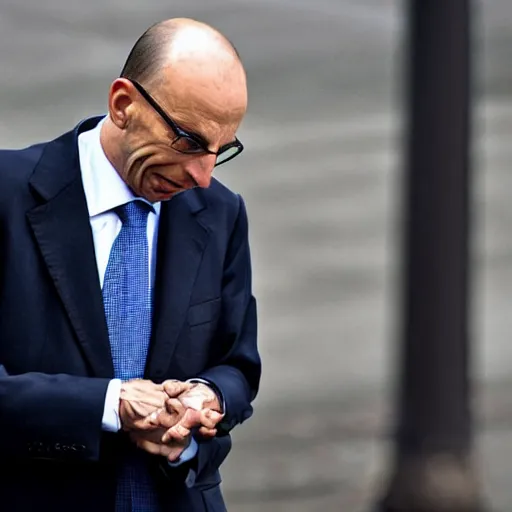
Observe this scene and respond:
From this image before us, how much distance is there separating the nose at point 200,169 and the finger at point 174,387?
16.2 inches

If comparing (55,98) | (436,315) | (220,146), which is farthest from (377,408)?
(436,315)

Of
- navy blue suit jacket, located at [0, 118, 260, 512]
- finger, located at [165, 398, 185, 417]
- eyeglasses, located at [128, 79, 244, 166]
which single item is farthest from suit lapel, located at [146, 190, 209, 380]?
eyeglasses, located at [128, 79, 244, 166]

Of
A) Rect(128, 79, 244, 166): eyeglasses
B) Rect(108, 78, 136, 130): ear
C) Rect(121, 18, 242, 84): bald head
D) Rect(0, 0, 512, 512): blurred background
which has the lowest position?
Rect(0, 0, 512, 512): blurred background

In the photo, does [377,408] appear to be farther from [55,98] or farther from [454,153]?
[454,153]

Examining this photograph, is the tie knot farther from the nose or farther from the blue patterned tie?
the nose

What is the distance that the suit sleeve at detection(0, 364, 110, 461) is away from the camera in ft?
12.6

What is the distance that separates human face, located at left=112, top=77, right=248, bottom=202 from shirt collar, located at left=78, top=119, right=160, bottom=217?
0.07 metres

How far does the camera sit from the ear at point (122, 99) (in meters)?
3.81

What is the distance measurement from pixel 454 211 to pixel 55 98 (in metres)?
8.68

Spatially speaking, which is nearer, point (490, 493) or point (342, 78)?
point (490, 493)

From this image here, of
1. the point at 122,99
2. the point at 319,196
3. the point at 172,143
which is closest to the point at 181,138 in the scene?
the point at 172,143

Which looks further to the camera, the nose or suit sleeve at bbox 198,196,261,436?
suit sleeve at bbox 198,196,261,436

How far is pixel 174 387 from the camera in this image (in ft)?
12.6

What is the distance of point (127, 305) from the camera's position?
3924mm
